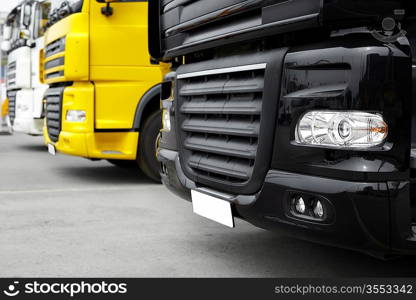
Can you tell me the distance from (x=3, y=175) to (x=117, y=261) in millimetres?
5071

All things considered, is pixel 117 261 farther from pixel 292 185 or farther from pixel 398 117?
pixel 398 117

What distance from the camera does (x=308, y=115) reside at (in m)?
3.09

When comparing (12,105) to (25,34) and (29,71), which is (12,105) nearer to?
(29,71)

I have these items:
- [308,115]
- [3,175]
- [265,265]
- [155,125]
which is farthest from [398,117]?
[3,175]

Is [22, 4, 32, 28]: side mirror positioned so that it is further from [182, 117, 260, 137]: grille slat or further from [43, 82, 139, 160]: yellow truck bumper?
[182, 117, 260, 137]: grille slat

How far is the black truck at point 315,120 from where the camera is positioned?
2.86 meters

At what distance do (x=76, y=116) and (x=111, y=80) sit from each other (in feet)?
1.91

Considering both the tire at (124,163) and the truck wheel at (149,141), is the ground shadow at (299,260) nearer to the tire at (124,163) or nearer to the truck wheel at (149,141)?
the truck wheel at (149,141)

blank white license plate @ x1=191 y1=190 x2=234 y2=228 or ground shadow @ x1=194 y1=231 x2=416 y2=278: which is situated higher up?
blank white license plate @ x1=191 y1=190 x2=234 y2=228

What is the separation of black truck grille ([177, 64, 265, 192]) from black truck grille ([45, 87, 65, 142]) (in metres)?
3.93

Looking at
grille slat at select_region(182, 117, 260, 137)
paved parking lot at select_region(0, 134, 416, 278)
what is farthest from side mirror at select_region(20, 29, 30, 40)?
grille slat at select_region(182, 117, 260, 137)

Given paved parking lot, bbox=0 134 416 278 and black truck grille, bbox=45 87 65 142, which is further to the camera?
black truck grille, bbox=45 87 65 142

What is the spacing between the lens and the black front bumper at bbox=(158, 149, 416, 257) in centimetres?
284

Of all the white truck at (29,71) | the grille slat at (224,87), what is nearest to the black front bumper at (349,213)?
the grille slat at (224,87)
